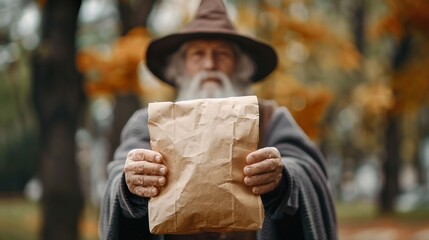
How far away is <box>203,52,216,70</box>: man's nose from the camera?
3.42m

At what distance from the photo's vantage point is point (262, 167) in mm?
2477

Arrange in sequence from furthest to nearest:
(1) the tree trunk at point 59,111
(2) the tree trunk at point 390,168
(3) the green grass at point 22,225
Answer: (2) the tree trunk at point 390,168, (3) the green grass at point 22,225, (1) the tree trunk at point 59,111

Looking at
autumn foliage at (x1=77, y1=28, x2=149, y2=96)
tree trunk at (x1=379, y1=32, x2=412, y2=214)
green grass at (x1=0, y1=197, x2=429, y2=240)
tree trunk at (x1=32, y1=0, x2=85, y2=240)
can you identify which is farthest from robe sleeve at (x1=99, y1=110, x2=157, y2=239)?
tree trunk at (x1=379, y1=32, x2=412, y2=214)

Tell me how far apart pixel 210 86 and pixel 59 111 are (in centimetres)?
503

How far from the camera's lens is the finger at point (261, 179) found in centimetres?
245

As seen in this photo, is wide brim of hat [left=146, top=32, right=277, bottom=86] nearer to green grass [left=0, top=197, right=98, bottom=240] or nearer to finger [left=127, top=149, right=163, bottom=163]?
finger [left=127, top=149, right=163, bottom=163]

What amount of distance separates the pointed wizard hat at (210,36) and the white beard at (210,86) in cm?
19

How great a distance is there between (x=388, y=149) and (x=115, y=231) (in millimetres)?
15808

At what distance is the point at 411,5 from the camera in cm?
1015

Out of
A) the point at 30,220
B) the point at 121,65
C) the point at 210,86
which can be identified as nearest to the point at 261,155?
the point at 210,86

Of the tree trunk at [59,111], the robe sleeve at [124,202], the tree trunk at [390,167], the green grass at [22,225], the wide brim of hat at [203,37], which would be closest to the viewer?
the robe sleeve at [124,202]

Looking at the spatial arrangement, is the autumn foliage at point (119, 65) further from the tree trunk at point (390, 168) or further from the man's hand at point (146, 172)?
the tree trunk at point (390, 168)

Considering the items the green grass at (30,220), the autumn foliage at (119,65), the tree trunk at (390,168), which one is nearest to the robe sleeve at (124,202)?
the autumn foliage at (119,65)

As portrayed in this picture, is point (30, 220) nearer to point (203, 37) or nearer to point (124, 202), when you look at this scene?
point (203, 37)
